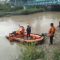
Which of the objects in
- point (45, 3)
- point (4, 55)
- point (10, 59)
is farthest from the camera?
point (45, 3)

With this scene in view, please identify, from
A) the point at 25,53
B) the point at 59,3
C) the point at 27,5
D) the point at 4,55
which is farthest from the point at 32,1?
the point at 25,53

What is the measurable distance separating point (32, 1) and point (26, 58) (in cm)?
5493

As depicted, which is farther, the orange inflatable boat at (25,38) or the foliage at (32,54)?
the orange inflatable boat at (25,38)

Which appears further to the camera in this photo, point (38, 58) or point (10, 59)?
point (10, 59)

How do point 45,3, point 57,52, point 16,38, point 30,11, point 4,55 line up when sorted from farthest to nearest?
point 45,3, point 30,11, point 16,38, point 4,55, point 57,52

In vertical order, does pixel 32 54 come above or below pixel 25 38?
above

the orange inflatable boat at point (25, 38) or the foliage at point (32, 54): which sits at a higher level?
the foliage at point (32, 54)

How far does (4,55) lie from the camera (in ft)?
49.6

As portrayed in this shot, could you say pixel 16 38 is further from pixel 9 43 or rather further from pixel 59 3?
pixel 59 3

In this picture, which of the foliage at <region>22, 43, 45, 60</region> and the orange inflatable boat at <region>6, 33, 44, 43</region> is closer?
the foliage at <region>22, 43, 45, 60</region>

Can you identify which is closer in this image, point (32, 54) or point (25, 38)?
point (32, 54)

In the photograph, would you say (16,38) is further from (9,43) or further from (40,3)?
(40,3)

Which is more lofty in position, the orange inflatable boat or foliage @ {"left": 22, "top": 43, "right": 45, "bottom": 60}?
foliage @ {"left": 22, "top": 43, "right": 45, "bottom": 60}

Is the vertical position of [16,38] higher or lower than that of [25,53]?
lower
